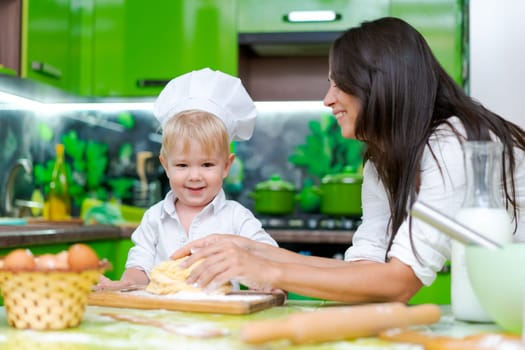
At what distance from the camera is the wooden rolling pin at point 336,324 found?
74 cm

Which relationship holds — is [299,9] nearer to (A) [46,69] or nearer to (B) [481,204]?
(A) [46,69]

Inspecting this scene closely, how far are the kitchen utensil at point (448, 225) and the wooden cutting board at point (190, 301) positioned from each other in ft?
1.15

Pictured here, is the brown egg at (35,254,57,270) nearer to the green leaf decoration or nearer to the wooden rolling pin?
the wooden rolling pin

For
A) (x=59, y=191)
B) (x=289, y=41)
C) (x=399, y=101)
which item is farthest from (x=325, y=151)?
(x=399, y=101)

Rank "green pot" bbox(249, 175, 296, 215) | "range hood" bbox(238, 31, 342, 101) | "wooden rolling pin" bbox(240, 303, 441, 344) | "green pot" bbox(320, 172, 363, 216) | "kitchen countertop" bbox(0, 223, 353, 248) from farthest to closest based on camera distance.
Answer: "range hood" bbox(238, 31, 342, 101)
"green pot" bbox(249, 175, 296, 215)
"green pot" bbox(320, 172, 363, 216)
"kitchen countertop" bbox(0, 223, 353, 248)
"wooden rolling pin" bbox(240, 303, 441, 344)

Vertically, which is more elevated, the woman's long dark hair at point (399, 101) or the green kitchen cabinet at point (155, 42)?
the green kitchen cabinet at point (155, 42)

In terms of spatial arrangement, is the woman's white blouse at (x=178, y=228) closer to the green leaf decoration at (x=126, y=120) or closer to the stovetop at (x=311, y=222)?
the stovetop at (x=311, y=222)

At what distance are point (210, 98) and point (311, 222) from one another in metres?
1.75

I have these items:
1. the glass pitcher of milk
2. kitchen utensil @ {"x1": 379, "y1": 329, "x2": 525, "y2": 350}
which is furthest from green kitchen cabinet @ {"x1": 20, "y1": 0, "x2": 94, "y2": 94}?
kitchen utensil @ {"x1": 379, "y1": 329, "x2": 525, "y2": 350}

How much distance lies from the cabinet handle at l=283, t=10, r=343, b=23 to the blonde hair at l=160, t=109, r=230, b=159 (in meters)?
1.59

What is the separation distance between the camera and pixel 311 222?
11.0 ft

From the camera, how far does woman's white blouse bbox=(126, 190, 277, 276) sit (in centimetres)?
174

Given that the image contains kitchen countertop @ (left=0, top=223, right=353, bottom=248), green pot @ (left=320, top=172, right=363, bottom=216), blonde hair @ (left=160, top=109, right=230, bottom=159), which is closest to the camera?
blonde hair @ (left=160, top=109, right=230, bottom=159)

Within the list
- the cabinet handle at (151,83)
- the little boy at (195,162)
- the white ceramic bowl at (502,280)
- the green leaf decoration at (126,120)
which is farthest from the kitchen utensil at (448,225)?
the green leaf decoration at (126,120)
